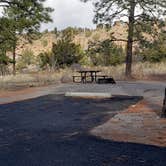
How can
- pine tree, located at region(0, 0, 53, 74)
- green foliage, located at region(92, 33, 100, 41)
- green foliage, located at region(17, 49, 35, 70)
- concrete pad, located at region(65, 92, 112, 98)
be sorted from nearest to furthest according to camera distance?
concrete pad, located at region(65, 92, 112, 98) < pine tree, located at region(0, 0, 53, 74) < green foliage, located at region(17, 49, 35, 70) < green foliage, located at region(92, 33, 100, 41)

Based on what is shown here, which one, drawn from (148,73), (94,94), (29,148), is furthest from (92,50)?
(29,148)

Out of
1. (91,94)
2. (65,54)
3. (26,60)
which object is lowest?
(26,60)

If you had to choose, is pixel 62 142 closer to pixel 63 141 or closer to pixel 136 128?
pixel 63 141

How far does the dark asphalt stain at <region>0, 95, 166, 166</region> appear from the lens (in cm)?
713

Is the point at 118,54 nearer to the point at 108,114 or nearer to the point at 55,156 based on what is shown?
the point at 108,114

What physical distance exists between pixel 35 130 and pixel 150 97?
30.1ft

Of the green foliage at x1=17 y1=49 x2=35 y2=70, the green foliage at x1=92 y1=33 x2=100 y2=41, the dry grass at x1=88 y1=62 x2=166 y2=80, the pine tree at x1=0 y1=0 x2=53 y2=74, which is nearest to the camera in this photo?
A: the pine tree at x1=0 y1=0 x2=53 y2=74

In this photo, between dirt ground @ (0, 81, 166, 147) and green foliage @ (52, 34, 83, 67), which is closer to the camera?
dirt ground @ (0, 81, 166, 147)

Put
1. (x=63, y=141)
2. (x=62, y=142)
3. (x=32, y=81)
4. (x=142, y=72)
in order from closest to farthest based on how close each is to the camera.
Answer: (x=62, y=142), (x=63, y=141), (x=32, y=81), (x=142, y=72)

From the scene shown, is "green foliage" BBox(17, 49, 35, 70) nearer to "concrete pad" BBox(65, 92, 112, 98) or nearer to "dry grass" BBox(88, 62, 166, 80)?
"dry grass" BBox(88, 62, 166, 80)

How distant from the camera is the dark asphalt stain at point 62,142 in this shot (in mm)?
7133

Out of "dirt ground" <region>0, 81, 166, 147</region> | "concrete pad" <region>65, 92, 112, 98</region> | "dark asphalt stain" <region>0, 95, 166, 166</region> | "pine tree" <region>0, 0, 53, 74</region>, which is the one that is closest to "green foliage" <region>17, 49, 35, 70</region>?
"pine tree" <region>0, 0, 53, 74</region>

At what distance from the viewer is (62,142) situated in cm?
883

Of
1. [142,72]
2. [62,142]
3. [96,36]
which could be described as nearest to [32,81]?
[142,72]
